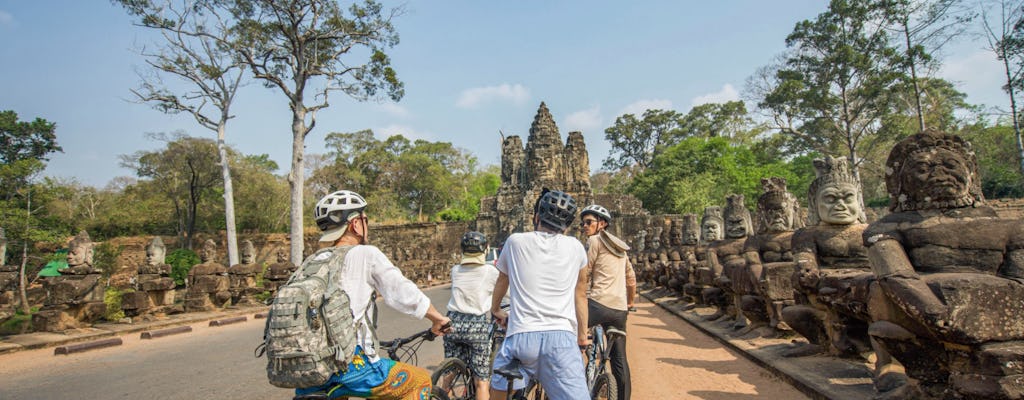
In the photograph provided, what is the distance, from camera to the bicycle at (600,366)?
3.65 meters

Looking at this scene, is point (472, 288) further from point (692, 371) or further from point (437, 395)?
point (692, 371)

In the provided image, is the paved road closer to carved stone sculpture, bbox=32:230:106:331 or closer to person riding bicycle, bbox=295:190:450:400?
carved stone sculpture, bbox=32:230:106:331

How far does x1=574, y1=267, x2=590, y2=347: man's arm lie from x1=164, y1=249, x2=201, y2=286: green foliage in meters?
30.1

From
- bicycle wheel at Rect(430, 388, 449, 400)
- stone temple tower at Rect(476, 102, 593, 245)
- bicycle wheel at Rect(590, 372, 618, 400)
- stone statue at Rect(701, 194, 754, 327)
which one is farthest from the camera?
stone temple tower at Rect(476, 102, 593, 245)

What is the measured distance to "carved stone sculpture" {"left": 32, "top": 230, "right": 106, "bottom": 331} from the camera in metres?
9.39

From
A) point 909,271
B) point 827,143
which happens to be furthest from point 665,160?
point 909,271

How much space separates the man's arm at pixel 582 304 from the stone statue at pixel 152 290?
11648mm

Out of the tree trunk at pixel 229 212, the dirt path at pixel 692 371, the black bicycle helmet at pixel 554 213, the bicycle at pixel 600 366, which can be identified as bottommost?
the dirt path at pixel 692 371

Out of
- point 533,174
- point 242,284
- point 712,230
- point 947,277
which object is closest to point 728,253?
point 712,230

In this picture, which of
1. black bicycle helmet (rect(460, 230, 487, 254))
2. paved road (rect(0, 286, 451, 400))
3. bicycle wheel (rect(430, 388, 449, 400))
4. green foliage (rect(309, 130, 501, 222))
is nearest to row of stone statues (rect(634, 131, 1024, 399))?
bicycle wheel (rect(430, 388, 449, 400))

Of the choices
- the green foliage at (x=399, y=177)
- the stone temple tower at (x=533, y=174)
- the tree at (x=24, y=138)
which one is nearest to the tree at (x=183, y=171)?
the tree at (x=24, y=138)

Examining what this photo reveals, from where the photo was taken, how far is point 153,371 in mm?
6746

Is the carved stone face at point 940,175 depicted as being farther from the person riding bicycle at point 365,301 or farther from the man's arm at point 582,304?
the person riding bicycle at point 365,301

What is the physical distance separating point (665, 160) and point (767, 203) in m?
36.4
